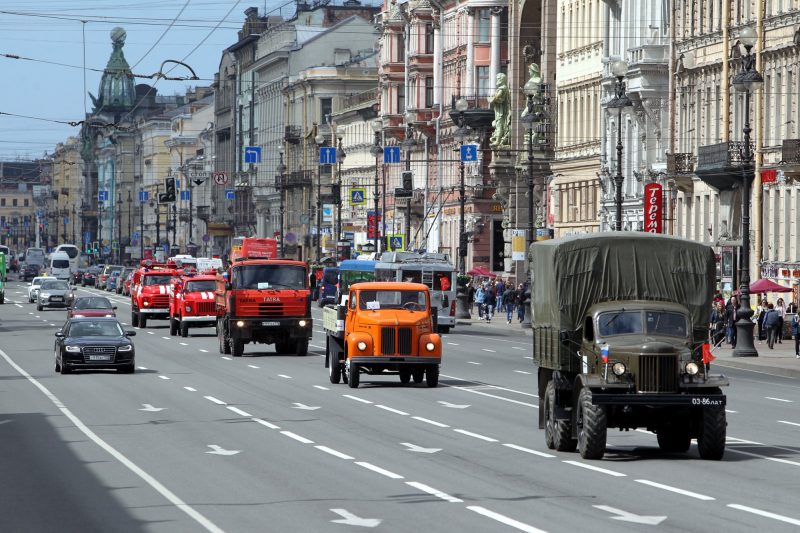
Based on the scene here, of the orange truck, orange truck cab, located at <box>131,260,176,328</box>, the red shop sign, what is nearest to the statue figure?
the red shop sign

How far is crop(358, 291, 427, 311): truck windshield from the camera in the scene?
37.7m

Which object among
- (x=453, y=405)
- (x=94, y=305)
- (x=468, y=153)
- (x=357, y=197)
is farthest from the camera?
(x=357, y=197)

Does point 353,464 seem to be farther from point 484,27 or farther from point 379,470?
point 484,27

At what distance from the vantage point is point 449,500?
61.8 feet

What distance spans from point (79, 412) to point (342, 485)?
1212 centimetres

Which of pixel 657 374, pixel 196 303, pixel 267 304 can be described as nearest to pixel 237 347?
pixel 267 304

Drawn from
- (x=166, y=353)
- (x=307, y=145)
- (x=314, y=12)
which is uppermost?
(x=314, y=12)

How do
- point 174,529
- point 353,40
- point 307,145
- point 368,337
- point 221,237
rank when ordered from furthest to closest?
point 221,237
point 353,40
point 307,145
point 368,337
point 174,529

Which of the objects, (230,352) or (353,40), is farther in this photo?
(353,40)

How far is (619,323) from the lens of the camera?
23.4 m

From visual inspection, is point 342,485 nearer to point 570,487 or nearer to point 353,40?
point 570,487

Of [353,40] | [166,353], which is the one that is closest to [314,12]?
[353,40]

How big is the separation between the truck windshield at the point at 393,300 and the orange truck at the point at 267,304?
41.7 ft

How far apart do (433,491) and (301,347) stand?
3208cm
